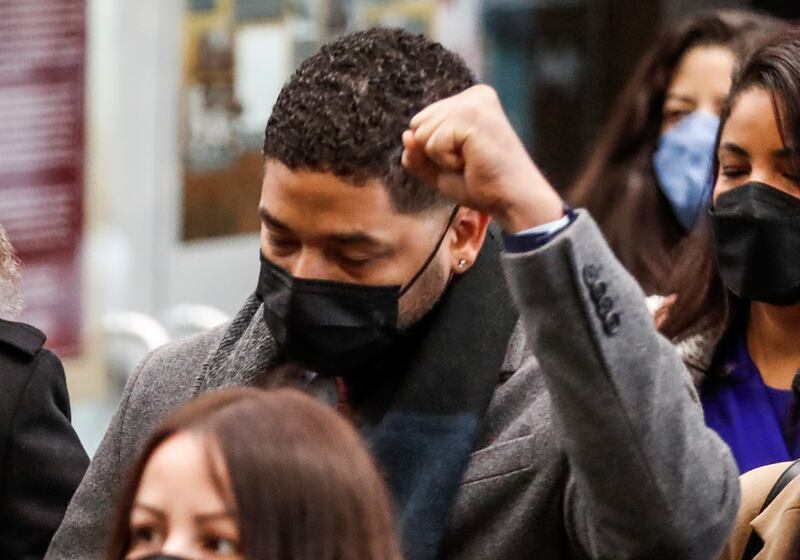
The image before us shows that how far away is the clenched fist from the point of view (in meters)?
2.12

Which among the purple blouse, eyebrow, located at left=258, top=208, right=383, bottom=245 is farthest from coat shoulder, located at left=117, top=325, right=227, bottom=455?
the purple blouse

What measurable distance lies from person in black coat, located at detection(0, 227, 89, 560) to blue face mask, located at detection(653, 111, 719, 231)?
6.61ft

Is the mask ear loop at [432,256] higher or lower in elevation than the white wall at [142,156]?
higher

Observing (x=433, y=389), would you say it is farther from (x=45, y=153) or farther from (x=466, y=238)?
(x=45, y=153)

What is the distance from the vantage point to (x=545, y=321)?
6.95ft

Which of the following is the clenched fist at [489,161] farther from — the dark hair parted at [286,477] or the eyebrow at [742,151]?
the eyebrow at [742,151]

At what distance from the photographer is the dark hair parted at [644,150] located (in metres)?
4.62

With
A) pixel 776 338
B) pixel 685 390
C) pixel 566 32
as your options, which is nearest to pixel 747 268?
pixel 776 338

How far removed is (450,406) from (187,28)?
3361mm

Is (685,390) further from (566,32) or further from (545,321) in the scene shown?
(566,32)

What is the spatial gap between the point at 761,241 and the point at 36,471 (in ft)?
4.30

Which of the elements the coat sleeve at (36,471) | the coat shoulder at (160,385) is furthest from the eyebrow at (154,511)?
the coat sleeve at (36,471)

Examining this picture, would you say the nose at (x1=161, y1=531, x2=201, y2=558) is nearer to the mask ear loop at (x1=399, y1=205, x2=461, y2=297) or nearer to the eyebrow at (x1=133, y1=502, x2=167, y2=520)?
the eyebrow at (x1=133, y1=502, x2=167, y2=520)

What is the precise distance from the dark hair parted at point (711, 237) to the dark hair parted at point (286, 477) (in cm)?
138
